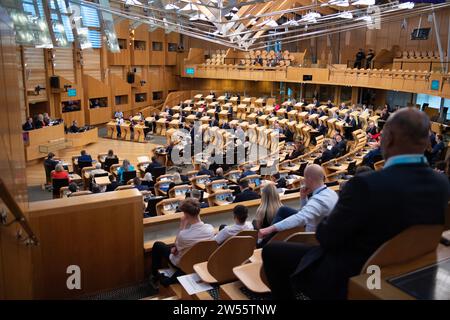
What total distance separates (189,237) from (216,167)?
888 cm

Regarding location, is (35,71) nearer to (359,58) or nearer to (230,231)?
(359,58)

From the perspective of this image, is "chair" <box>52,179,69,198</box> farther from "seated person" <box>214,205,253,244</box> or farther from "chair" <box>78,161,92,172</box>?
"seated person" <box>214,205,253,244</box>

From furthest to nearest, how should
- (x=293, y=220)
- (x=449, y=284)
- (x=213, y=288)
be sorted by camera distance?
(x=213, y=288), (x=293, y=220), (x=449, y=284)

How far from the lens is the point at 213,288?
330 cm

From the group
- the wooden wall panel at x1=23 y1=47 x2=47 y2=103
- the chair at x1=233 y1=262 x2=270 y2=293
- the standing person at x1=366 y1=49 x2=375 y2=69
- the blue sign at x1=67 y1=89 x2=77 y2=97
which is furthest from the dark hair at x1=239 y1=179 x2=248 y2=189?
the standing person at x1=366 y1=49 x2=375 y2=69

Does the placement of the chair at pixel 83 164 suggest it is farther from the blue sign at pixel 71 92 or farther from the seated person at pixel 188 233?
the blue sign at pixel 71 92

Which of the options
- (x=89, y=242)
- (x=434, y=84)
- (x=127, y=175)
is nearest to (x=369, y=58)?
(x=434, y=84)

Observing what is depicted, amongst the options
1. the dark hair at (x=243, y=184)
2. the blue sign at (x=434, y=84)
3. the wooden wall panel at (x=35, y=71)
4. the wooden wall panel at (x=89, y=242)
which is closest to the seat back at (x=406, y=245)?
the wooden wall panel at (x=89, y=242)

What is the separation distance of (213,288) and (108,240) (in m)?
1.50

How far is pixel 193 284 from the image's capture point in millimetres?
3367

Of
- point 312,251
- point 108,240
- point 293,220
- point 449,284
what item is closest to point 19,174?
point 108,240

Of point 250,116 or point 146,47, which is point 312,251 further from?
point 146,47

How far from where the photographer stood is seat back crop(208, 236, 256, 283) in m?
3.33
